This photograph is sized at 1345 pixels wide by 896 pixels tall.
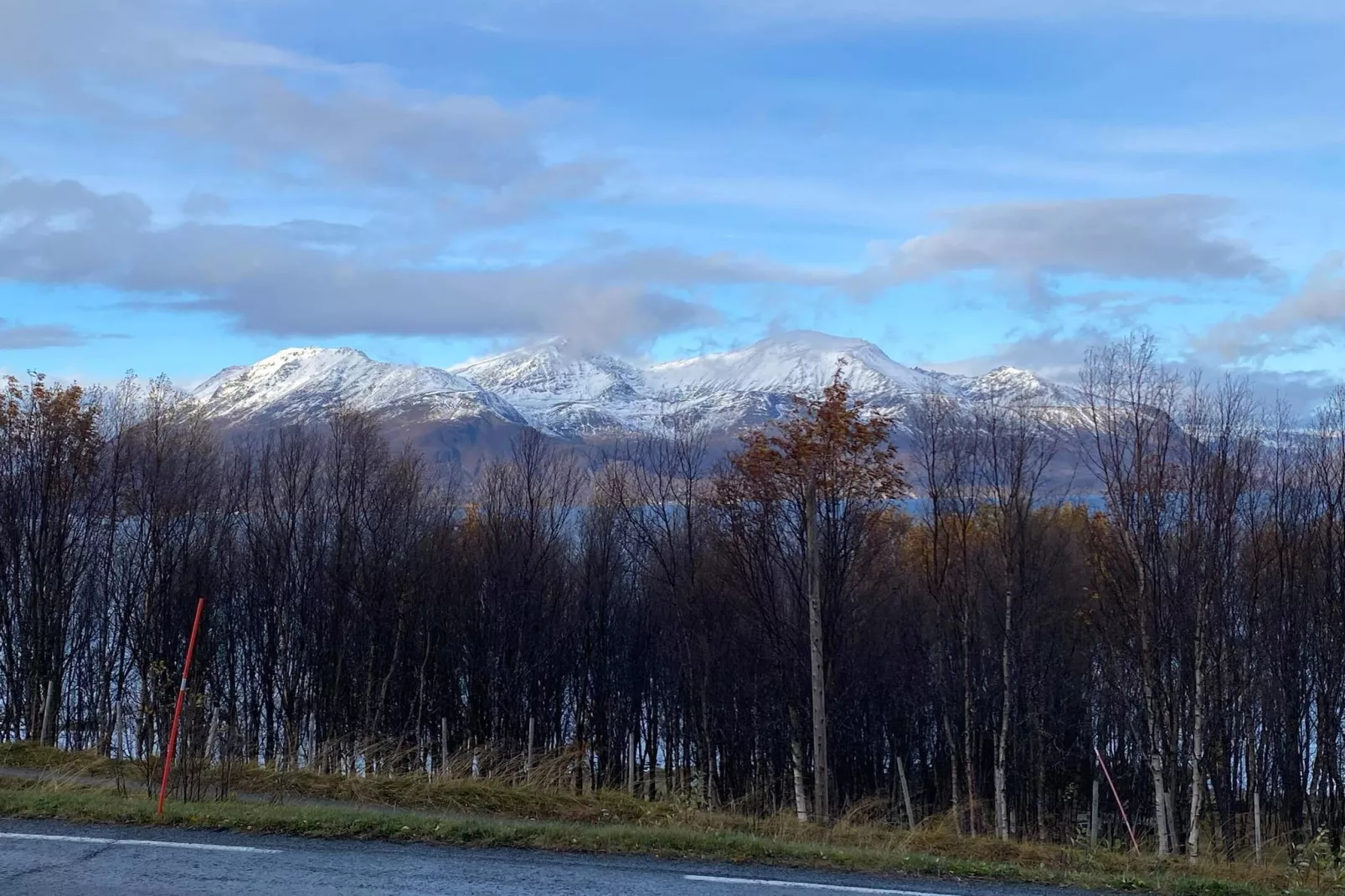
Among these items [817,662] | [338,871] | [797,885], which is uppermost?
[817,662]

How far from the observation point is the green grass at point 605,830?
10.1m

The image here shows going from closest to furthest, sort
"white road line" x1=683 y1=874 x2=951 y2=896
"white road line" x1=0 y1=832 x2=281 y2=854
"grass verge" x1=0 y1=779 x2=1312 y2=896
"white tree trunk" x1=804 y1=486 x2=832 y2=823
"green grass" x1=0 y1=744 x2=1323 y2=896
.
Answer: "white road line" x1=683 y1=874 x2=951 y2=896 → "white road line" x1=0 y1=832 x2=281 y2=854 → "grass verge" x1=0 y1=779 x2=1312 y2=896 → "green grass" x1=0 y1=744 x2=1323 y2=896 → "white tree trunk" x1=804 y1=486 x2=832 y2=823

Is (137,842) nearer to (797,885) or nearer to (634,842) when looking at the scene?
(634,842)

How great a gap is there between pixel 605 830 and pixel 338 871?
2.98 meters

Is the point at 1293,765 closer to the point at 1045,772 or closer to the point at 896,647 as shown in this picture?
the point at 1045,772

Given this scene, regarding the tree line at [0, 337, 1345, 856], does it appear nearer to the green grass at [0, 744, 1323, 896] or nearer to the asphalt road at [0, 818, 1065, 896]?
the green grass at [0, 744, 1323, 896]

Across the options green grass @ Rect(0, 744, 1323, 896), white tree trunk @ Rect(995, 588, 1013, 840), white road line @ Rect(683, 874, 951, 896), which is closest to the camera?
white road line @ Rect(683, 874, 951, 896)

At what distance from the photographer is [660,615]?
142ft

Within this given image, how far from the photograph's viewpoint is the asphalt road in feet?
27.3

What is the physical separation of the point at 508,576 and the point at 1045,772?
2199 centimetres

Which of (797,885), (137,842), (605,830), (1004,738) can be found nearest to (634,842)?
(605,830)

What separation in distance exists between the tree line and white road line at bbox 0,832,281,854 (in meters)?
18.2

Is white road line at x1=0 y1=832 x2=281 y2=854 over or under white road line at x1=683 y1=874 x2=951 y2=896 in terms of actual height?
over

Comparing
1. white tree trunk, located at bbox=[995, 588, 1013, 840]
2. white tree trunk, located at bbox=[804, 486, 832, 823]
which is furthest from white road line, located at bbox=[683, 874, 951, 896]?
white tree trunk, located at bbox=[995, 588, 1013, 840]
